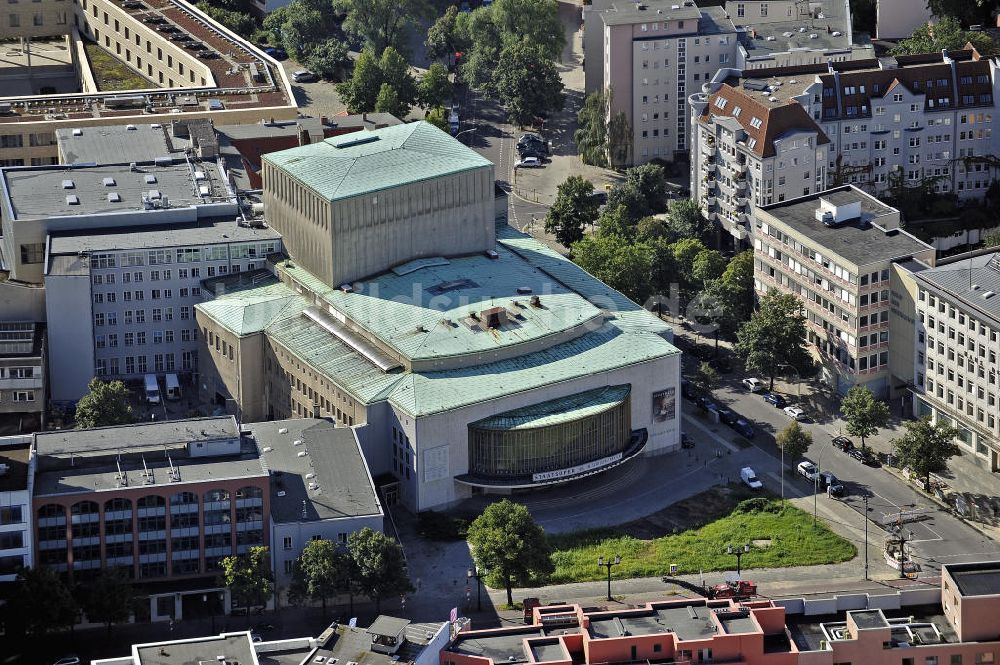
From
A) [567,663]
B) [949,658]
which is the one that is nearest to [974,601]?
[949,658]

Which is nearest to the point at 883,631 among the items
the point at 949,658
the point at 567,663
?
the point at 949,658

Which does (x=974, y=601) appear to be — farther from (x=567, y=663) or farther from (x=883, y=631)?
(x=567, y=663)

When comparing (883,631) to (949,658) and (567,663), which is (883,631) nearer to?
(949,658)

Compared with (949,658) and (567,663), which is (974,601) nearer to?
(949,658)
